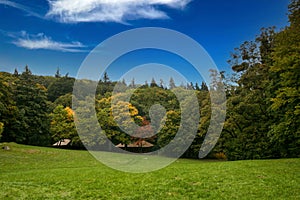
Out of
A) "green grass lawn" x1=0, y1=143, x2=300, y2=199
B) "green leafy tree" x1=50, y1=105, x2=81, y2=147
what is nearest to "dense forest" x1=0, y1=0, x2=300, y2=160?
"green leafy tree" x1=50, y1=105, x2=81, y2=147

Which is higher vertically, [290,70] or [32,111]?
[290,70]

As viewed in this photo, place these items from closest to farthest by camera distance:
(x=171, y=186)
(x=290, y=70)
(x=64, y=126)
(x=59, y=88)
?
(x=171, y=186) → (x=290, y=70) → (x=64, y=126) → (x=59, y=88)

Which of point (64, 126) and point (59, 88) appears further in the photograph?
point (59, 88)

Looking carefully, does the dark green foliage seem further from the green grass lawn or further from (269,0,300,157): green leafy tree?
(269,0,300,157): green leafy tree

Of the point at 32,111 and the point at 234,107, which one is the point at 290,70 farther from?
the point at 32,111

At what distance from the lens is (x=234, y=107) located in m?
28.1

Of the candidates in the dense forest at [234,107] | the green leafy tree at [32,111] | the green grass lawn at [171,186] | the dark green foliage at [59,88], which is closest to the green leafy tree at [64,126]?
the dense forest at [234,107]

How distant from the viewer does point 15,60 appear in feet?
148

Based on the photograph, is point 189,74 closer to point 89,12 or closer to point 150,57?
point 150,57

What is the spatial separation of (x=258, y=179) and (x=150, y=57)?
28.6 feet

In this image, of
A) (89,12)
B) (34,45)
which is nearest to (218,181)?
(89,12)

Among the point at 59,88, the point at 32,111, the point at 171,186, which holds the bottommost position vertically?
the point at 171,186

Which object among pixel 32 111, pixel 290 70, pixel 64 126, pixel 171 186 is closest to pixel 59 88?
pixel 32 111

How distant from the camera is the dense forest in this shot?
18.8 meters
